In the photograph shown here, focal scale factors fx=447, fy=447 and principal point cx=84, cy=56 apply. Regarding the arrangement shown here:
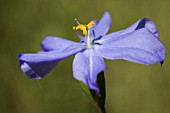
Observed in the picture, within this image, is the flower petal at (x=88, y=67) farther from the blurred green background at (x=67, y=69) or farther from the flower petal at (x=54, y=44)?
the blurred green background at (x=67, y=69)

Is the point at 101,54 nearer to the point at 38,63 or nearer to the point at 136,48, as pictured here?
the point at 136,48

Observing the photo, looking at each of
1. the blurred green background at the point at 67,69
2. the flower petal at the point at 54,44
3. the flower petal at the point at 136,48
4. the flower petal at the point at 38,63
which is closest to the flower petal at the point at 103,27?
the flower petal at the point at 54,44

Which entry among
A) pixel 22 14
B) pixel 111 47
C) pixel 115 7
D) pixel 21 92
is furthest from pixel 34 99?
pixel 111 47

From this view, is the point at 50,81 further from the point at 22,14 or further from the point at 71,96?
the point at 22,14

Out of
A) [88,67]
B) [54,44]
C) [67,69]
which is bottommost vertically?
[67,69]

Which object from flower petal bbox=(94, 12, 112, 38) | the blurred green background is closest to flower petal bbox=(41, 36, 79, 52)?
flower petal bbox=(94, 12, 112, 38)

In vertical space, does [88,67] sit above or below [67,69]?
above

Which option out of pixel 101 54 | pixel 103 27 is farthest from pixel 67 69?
pixel 101 54

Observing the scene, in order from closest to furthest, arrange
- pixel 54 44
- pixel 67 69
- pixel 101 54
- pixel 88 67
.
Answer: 1. pixel 88 67
2. pixel 101 54
3. pixel 54 44
4. pixel 67 69
